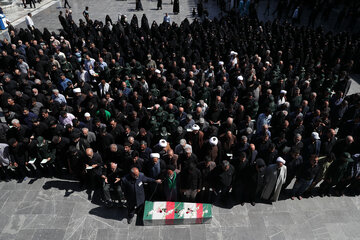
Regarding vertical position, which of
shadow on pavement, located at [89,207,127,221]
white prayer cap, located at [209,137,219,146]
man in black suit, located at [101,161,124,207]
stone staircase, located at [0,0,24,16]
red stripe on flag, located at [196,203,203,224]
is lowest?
shadow on pavement, located at [89,207,127,221]

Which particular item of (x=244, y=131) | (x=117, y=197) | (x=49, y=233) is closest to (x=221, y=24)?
(x=244, y=131)

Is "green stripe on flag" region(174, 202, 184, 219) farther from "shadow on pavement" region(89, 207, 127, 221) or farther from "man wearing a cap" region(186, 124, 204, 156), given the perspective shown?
"man wearing a cap" region(186, 124, 204, 156)

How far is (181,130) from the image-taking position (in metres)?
7.16

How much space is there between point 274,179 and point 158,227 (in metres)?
3.24

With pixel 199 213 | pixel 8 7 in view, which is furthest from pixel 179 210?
pixel 8 7

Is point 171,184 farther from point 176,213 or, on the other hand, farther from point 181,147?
point 181,147

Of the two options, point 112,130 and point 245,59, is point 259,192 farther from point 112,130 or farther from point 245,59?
point 245,59

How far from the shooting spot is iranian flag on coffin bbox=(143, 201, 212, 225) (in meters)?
6.13

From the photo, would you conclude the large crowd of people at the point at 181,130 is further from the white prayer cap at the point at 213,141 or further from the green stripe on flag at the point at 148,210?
the green stripe on flag at the point at 148,210

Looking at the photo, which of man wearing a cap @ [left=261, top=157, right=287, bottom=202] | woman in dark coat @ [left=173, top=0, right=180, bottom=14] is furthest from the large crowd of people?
woman in dark coat @ [left=173, top=0, right=180, bottom=14]

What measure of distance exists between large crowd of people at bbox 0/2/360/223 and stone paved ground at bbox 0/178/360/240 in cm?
40

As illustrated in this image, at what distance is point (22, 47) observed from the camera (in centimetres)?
1238

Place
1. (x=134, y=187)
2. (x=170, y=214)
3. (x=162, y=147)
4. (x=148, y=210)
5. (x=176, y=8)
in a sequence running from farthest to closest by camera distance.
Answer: (x=176, y=8)
(x=162, y=147)
(x=148, y=210)
(x=170, y=214)
(x=134, y=187)

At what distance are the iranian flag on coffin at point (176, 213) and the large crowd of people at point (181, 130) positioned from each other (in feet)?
0.86
